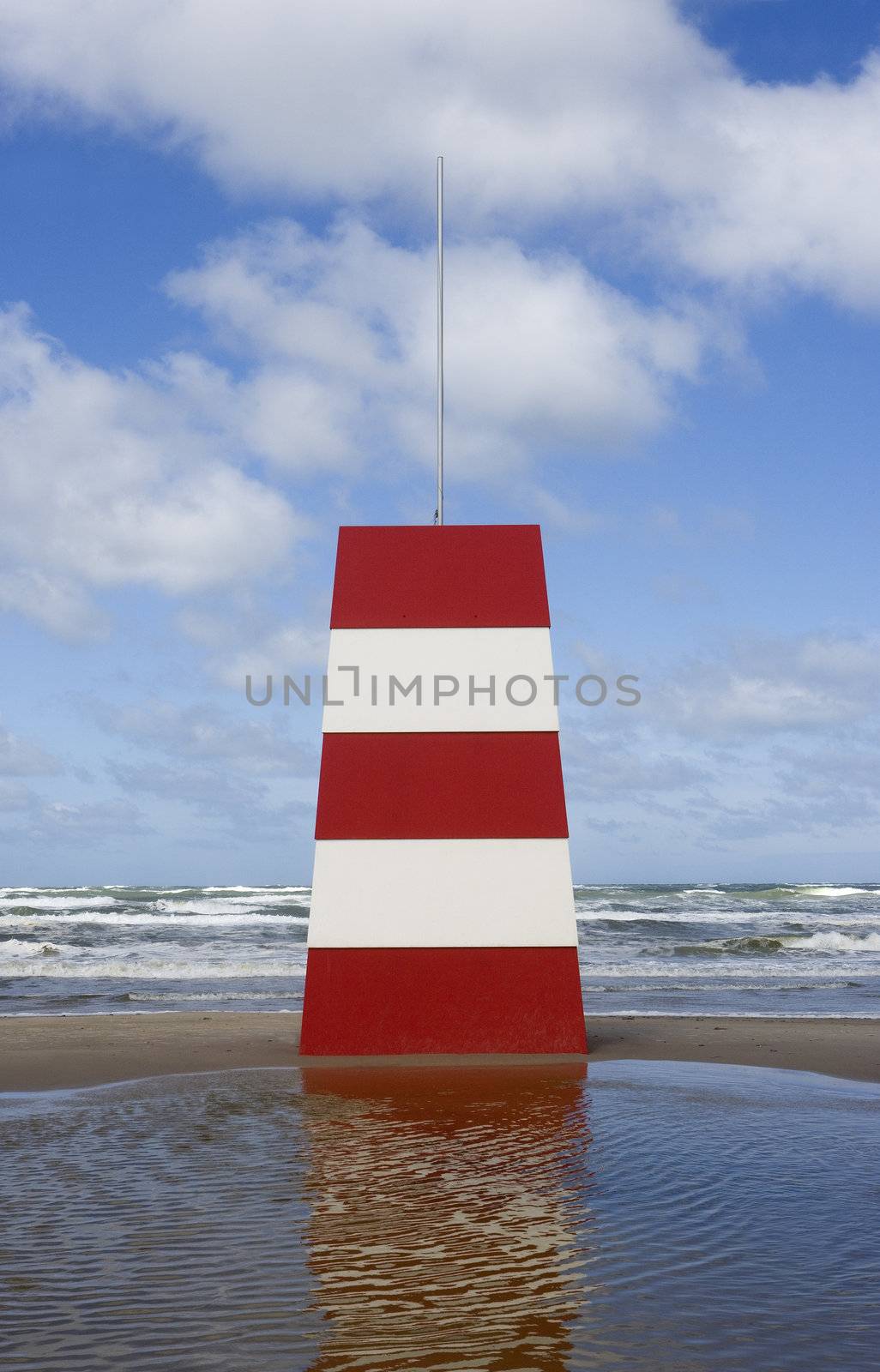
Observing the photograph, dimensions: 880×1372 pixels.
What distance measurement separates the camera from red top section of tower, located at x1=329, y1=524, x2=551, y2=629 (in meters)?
6.75

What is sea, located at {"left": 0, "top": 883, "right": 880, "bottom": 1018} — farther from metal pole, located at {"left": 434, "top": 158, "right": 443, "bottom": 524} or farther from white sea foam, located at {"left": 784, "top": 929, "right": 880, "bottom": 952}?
metal pole, located at {"left": 434, "top": 158, "right": 443, "bottom": 524}

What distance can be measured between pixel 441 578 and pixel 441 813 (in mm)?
1403

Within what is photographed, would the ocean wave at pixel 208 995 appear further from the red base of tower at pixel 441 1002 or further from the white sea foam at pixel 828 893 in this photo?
the white sea foam at pixel 828 893

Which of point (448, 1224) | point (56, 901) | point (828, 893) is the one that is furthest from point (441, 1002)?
point (828, 893)

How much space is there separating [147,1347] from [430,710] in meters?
4.52

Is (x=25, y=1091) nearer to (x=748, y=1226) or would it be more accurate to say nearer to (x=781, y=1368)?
(x=748, y=1226)

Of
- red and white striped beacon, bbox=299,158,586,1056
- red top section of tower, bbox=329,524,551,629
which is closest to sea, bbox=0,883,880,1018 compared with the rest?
red and white striped beacon, bbox=299,158,586,1056

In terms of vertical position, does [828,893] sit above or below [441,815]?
below

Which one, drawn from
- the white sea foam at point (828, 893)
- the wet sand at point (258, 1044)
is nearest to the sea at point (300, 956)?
the wet sand at point (258, 1044)

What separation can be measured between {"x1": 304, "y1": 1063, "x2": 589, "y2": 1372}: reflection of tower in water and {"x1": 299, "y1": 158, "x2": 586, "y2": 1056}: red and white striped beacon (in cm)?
103

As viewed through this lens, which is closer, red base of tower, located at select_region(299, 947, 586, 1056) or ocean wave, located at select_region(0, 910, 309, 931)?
red base of tower, located at select_region(299, 947, 586, 1056)

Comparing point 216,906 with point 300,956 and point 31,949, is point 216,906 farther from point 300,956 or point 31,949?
point 300,956

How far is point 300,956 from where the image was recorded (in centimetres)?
1648

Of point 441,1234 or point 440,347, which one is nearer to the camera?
point 441,1234
